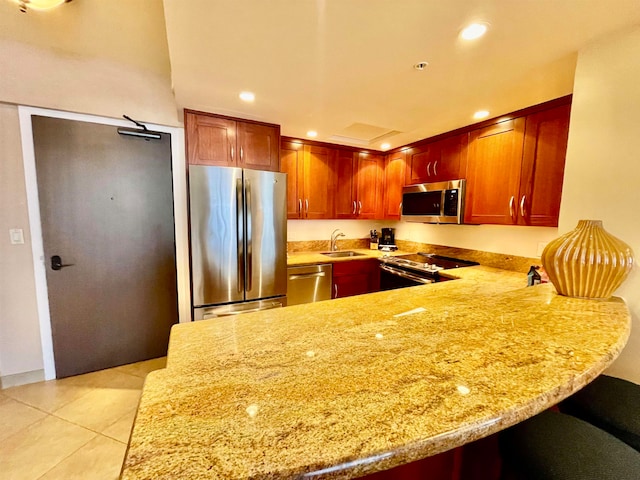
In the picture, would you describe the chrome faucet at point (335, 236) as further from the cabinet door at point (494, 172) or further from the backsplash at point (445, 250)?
the cabinet door at point (494, 172)

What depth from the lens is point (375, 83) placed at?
1.73m

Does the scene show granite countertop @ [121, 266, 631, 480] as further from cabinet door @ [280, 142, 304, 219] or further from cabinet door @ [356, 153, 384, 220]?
cabinet door @ [356, 153, 384, 220]

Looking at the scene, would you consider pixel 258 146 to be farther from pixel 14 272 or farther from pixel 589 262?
pixel 589 262

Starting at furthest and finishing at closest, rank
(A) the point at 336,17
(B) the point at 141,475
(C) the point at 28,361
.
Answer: (C) the point at 28,361 < (A) the point at 336,17 < (B) the point at 141,475

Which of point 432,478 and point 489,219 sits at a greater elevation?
point 489,219

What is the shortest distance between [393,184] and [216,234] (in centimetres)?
228

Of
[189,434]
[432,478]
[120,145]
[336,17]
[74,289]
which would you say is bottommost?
[432,478]

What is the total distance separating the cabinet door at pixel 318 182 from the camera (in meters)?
3.13

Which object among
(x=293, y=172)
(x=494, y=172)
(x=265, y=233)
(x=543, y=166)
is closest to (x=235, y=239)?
(x=265, y=233)

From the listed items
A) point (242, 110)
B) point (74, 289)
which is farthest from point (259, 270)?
point (74, 289)

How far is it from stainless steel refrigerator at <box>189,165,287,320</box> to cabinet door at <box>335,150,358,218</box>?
0.99 m

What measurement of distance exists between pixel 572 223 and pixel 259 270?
221cm

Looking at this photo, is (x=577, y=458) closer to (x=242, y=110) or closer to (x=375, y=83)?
(x=375, y=83)

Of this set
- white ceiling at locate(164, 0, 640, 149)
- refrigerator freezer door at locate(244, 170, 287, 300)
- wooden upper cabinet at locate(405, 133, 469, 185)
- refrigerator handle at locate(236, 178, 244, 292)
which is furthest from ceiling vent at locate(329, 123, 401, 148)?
refrigerator handle at locate(236, 178, 244, 292)
